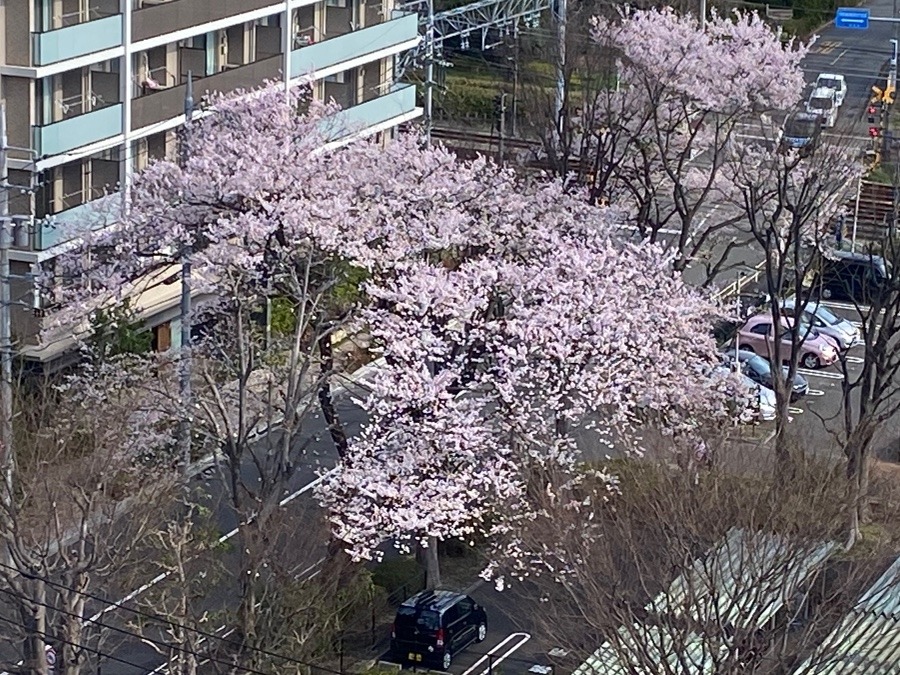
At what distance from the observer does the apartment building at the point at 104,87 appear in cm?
2653

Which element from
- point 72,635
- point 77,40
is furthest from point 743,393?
point 77,40

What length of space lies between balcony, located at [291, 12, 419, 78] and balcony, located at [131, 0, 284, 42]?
5.26 feet

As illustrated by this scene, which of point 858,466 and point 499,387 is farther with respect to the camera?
point 499,387

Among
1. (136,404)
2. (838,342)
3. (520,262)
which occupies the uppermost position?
(520,262)

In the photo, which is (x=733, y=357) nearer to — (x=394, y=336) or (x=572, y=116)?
(x=572, y=116)

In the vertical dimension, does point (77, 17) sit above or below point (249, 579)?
above

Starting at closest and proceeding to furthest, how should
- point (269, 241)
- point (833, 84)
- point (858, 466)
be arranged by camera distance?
point (858, 466), point (269, 241), point (833, 84)

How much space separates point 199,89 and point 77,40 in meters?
3.73

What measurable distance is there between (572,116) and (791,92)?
4.30 meters

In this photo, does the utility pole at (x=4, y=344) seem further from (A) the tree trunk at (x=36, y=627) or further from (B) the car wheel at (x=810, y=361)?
(B) the car wheel at (x=810, y=361)

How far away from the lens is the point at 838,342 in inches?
1241

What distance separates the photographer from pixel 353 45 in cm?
3506

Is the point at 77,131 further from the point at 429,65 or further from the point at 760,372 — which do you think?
the point at 760,372

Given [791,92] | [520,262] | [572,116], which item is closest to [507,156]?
[572,116]
